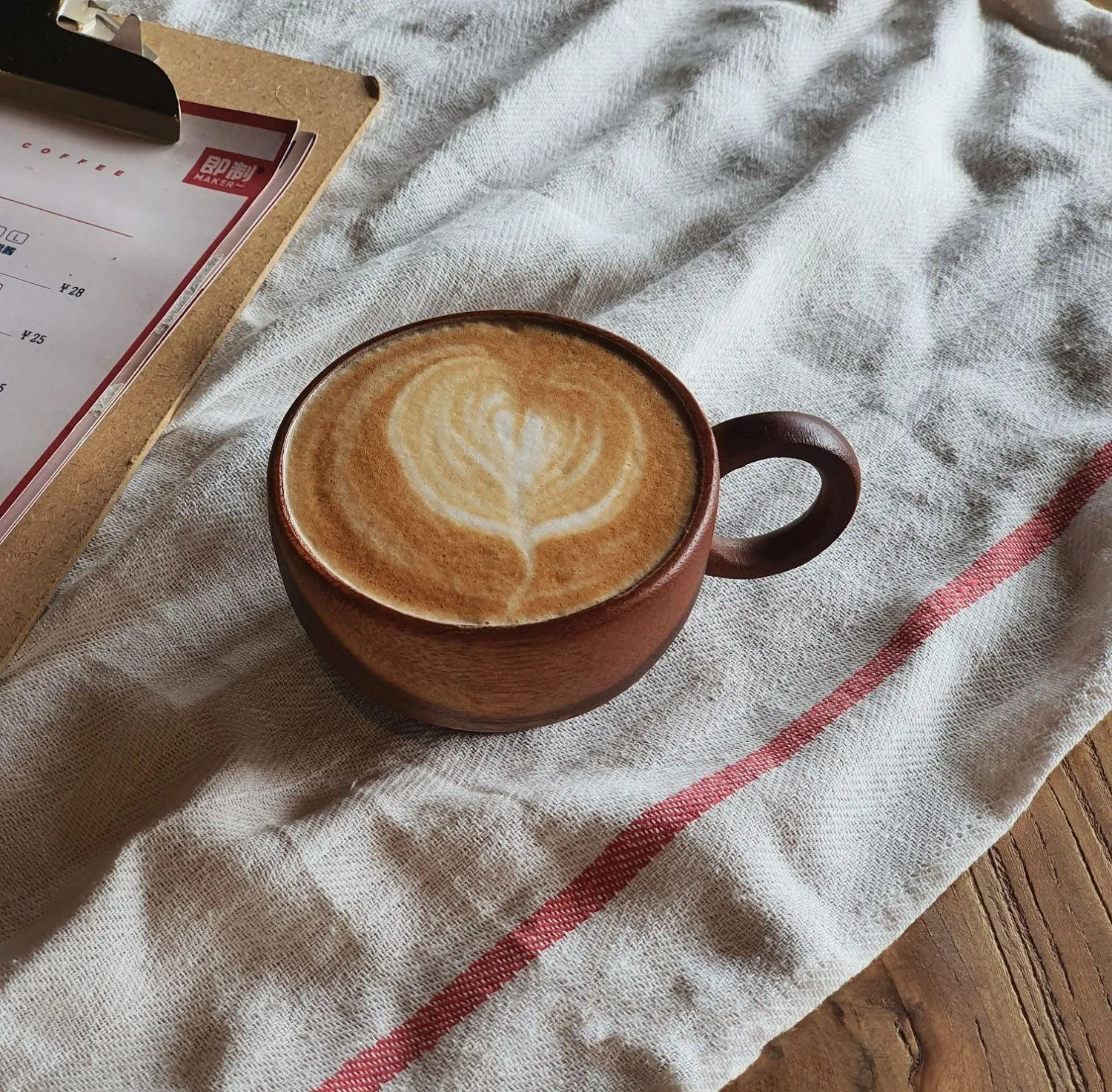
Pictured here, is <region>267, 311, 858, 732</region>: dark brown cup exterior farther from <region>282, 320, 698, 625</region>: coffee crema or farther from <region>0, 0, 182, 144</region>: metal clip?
<region>0, 0, 182, 144</region>: metal clip

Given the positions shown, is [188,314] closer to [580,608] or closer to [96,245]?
[96,245]

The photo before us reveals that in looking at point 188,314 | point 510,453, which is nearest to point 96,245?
point 188,314

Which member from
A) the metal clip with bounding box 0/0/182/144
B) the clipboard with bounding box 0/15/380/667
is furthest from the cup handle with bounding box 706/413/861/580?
the metal clip with bounding box 0/0/182/144

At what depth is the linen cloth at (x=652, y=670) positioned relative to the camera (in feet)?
1.74

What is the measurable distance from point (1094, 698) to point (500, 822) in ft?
0.97

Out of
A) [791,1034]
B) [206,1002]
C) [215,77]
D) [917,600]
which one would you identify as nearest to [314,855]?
[206,1002]

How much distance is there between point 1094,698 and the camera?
0.61 meters

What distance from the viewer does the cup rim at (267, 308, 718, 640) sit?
0.49m

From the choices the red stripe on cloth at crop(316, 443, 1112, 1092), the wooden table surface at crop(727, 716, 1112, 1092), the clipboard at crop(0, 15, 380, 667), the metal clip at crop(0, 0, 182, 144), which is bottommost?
the wooden table surface at crop(727, 716, 1112, 1092)

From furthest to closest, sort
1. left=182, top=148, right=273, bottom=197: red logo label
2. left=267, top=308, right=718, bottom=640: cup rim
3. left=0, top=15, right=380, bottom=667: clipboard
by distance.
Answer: left=182, top=148, right=273, bottom=197: red logo label < left=0, top=15, right=380, bottom=667: clipboard < left=267, top=308, right=718, bottom=640: cup rim

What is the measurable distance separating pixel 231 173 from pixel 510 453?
15.5 inches

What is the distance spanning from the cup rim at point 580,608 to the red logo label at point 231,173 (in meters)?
0.29

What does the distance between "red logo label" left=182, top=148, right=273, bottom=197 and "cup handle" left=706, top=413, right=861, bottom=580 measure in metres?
0.41

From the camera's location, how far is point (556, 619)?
0.50m
